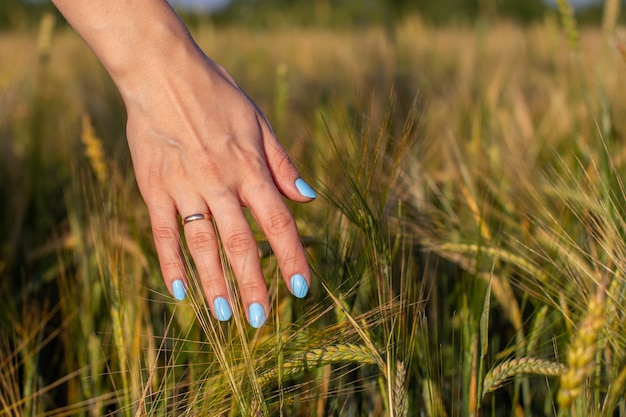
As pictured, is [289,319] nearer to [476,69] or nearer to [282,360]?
[282,360]

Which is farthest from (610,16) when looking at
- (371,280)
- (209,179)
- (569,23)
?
(209,179)

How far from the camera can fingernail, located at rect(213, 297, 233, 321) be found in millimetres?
668

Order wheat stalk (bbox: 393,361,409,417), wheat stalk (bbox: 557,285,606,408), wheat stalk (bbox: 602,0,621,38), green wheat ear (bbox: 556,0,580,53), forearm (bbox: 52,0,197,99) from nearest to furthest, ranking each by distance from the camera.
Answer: wheat stalk (bbox: 557,285,606,408) < wheat stalk (bbox: 393,361,409,417) < forearm (bbox: 52,0,197,99) < green wheat ear (bbox: 556,0,580,53) < wheat stalk (bbox: 602,0,621,38)

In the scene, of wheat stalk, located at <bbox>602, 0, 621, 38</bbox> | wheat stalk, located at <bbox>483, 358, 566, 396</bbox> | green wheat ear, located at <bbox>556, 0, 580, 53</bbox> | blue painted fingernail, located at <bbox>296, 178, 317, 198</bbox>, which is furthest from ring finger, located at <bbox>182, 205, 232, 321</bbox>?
wheat stalk, located at <bbox>602, 0, 621, 38</bbox>

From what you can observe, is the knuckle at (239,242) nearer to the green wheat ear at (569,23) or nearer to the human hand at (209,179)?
the human hand at (209,179)

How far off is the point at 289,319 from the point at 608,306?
0.38m

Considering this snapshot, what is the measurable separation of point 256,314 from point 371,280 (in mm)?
148

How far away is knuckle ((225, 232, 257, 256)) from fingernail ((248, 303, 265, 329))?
0.19 feet

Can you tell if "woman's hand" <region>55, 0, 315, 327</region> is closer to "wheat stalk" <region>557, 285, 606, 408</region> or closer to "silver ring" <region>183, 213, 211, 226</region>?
"silver ring" <region>183, 213, 211, 226</region>

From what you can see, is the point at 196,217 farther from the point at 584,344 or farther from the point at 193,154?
the point at 584,344

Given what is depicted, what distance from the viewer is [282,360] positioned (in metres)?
0.60

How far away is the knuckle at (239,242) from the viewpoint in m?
0.66

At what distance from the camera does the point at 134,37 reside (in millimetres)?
684

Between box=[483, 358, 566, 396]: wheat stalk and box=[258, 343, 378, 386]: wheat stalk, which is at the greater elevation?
box=[258, 343, 378, 386]: wheat stalk
